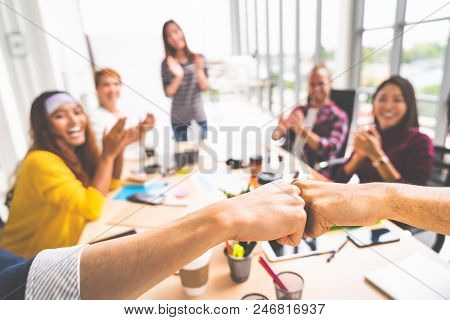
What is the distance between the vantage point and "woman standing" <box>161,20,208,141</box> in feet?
2.14

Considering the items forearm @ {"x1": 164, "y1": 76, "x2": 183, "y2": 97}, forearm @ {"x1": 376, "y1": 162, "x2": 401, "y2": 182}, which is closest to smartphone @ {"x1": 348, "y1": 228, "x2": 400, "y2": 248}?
forearm @ {"x1": 376, "y1": 162, "x2": 401, "y2": 182}

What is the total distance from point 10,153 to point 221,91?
1266 millimetres

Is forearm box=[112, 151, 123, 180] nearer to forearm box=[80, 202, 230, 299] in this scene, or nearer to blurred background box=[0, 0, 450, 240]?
blurred background box=[0, 0, 450, 240]

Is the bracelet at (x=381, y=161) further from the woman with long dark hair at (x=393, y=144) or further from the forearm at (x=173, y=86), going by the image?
the forearm at (x=173, y=86)

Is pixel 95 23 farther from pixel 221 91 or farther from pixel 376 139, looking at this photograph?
pixel 376 139

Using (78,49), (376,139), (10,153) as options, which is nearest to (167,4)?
(78,49)

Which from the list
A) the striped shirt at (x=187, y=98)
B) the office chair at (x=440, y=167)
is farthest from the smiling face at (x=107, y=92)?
the office chair at (x=440, y=167)

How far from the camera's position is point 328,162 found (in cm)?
142

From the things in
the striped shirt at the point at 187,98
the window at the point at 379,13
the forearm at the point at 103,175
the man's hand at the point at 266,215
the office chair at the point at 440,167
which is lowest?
the office chair at the point at 440,167

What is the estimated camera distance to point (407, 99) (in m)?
1.07

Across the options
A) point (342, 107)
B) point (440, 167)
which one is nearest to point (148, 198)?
point (440, 167)

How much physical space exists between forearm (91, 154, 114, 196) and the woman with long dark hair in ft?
2.72

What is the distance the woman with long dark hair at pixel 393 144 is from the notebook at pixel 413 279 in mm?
494

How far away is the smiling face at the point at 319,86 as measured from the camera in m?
1.52
